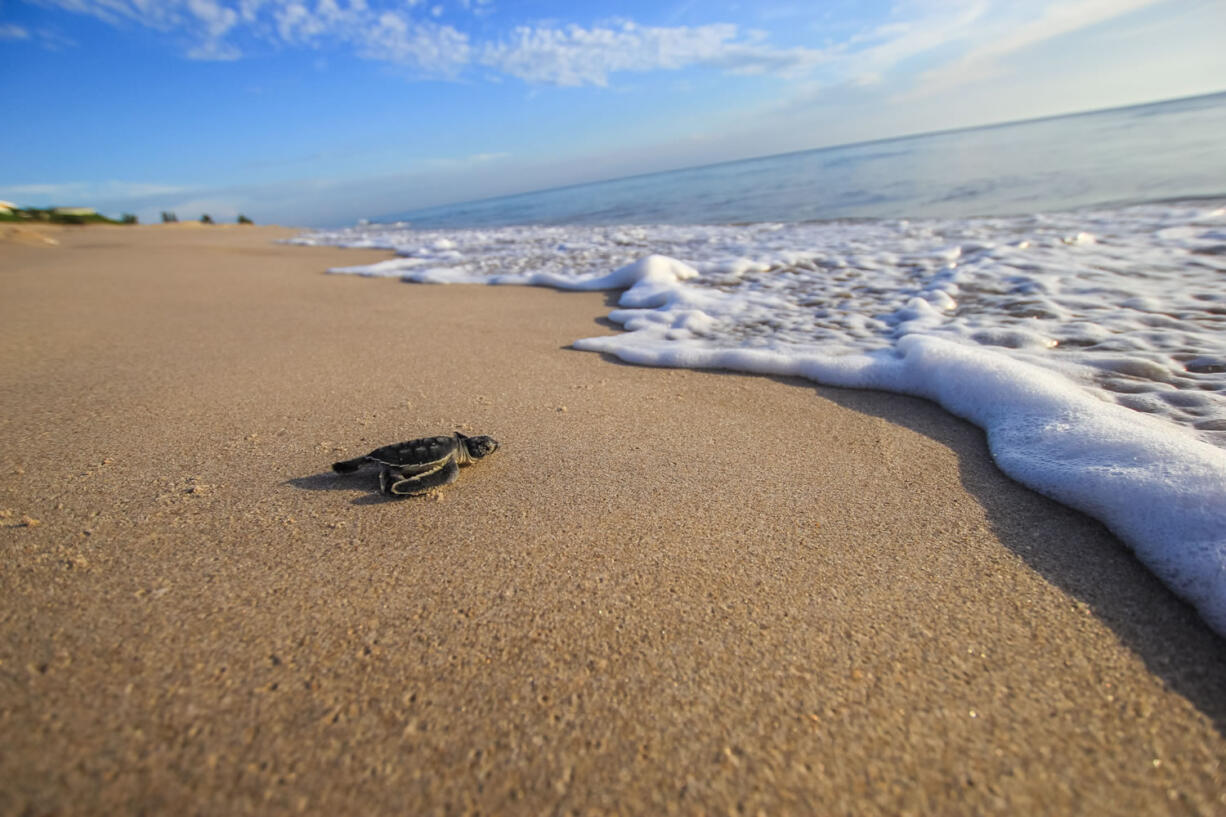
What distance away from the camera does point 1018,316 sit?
3.27 m

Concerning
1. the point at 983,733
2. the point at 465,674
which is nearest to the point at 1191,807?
the point at 983,733

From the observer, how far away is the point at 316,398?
2438mm

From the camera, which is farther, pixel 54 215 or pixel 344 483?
pixel 54 215

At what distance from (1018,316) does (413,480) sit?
3576 millimetres

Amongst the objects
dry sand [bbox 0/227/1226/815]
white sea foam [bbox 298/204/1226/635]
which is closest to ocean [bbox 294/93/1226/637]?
white sea foam [bbox 298/204/1226/635]

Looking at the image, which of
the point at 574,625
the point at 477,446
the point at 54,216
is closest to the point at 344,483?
the point at 477,446

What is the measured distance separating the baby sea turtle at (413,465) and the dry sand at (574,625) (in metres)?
0.06

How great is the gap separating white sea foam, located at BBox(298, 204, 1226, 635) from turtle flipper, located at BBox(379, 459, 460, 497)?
4.95ft

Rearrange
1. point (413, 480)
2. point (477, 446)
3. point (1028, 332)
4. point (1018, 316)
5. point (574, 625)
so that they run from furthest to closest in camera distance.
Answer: point (1018, 316)
point (1028, 332)
point (477, 446)
point (413, 480)
point (574, 625)

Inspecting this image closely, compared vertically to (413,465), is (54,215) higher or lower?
higher

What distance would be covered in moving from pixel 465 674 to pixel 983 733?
1006 millimetres

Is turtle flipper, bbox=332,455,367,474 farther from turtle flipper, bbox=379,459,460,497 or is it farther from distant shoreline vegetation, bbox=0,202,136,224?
distant shoreline vegetation, bbox=0,202,136,224

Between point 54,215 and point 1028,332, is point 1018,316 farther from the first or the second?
point 54,215

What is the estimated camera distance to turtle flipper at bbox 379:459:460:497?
169 centimetres
